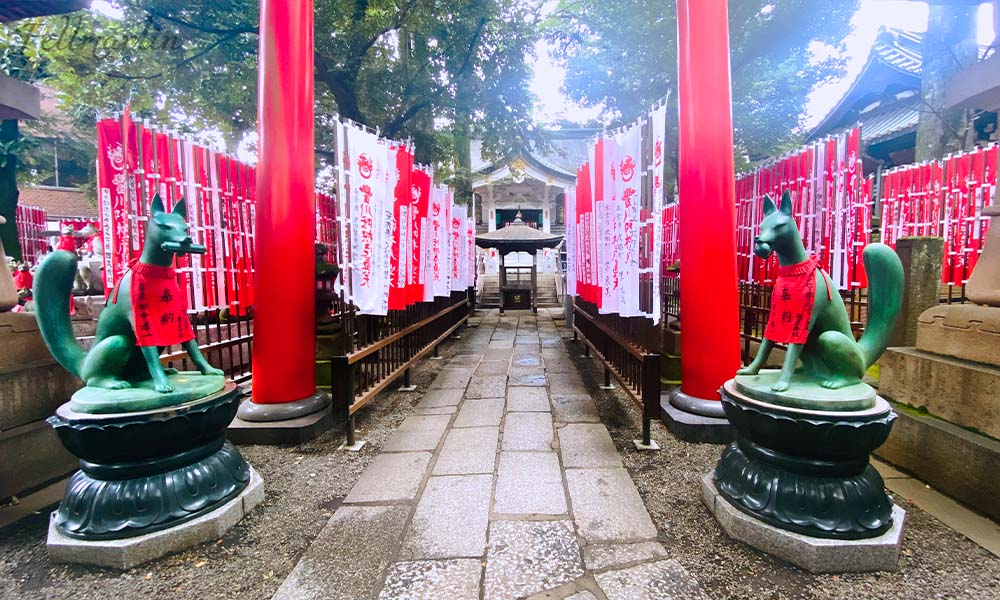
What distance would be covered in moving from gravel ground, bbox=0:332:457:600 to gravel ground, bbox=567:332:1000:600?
220 cm

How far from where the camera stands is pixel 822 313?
2629mm

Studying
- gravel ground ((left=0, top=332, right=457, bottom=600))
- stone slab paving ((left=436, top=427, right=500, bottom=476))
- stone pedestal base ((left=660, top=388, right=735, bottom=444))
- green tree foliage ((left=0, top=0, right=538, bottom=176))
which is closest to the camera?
gravel ground ((left=0, top=332, right=457, bottom=600))

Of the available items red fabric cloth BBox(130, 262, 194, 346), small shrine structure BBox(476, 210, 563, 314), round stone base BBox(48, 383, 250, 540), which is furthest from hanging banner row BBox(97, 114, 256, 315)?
small shrine structure BBox(476, 210, 563, 314)

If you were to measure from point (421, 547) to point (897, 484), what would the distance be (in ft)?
11.1

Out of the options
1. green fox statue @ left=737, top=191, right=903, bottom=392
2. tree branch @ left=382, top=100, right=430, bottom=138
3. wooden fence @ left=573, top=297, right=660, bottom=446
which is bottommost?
wooden fence @ left=573, top=297, right=660, bottom=446

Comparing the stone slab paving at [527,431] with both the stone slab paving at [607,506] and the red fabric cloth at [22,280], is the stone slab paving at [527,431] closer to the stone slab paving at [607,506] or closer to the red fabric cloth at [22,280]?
the stone slab paving at [607,506]

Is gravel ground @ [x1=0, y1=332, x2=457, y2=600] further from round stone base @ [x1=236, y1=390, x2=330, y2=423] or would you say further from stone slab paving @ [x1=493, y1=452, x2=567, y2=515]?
stone slab paving @ [x1=493, y1=452, x2=567, y2=515]

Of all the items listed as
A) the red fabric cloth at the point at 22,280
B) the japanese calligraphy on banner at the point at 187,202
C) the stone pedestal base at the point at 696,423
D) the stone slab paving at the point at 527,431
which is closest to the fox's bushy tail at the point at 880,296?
the stone pedestal base at the point at 696,423

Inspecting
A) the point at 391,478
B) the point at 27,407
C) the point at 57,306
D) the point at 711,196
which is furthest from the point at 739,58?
the point at 27,407

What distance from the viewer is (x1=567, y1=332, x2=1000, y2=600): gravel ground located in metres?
2.12

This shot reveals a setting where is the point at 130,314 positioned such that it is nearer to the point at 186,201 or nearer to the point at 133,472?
the point at 133,472

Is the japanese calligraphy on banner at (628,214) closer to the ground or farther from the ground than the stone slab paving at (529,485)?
farther from the ground

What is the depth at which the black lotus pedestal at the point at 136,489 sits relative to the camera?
2.40 m

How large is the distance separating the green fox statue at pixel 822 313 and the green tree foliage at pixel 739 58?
31.4 ft
